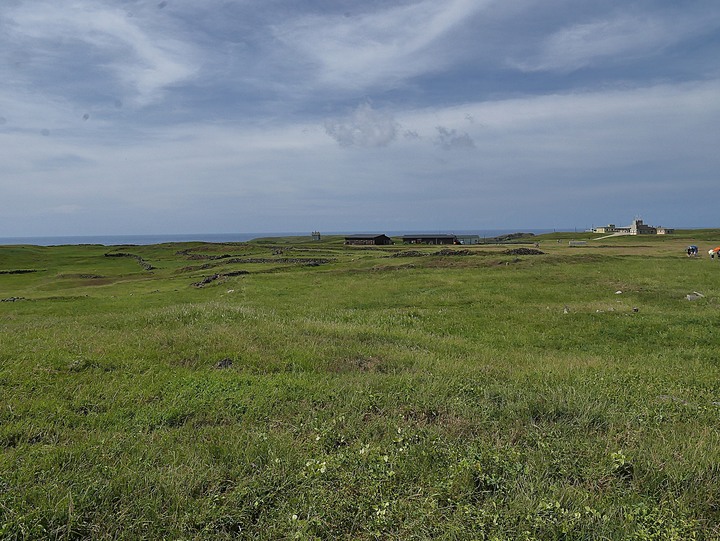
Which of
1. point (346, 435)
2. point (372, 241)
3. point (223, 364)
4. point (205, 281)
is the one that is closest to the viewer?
point (346, 435)

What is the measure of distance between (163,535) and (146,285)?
154 feet

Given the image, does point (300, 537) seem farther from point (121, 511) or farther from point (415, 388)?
point (415, 388)

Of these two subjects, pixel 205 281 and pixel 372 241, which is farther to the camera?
pixel 372 241

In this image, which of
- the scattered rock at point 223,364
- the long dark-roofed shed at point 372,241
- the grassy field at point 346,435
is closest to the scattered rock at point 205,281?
the grassy field at point 346,435

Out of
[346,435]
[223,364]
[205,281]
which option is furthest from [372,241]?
[346,435]

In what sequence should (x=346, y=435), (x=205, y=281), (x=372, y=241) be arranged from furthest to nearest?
(x=372, y=241), (x=205, y=281), (x=346, y=435)

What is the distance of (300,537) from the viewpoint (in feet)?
14.8

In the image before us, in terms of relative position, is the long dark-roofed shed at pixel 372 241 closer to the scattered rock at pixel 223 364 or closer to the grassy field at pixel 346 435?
the grassy field at pixel 346 435

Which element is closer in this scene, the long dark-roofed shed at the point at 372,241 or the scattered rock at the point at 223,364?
the scattered rock at the point at 223,364

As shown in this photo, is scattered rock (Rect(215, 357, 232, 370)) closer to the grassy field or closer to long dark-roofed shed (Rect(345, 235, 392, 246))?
the grassy field

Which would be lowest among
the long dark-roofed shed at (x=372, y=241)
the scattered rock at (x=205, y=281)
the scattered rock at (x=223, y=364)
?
the scattered rock at (x=205, y=281)

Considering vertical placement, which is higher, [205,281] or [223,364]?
[223,364]

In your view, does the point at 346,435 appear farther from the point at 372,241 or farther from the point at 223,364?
the point at 372,241

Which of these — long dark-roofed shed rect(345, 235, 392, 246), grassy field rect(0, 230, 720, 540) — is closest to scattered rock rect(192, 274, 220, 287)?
grassy field rect(0, 230, 720, 540)
